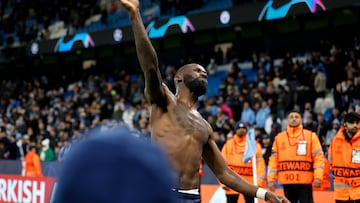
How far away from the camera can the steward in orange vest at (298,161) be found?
9469mm

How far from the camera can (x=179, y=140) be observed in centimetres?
495

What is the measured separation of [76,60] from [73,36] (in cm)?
670

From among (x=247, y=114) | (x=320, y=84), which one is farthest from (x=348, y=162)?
(x=320, y=84)

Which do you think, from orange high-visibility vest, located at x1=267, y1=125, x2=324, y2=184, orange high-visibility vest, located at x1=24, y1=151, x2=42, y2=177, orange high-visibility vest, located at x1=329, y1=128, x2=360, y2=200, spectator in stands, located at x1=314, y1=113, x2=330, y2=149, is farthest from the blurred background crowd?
orange high-visibility vest, located at x1=329, y1=128, x2=360, y2=200

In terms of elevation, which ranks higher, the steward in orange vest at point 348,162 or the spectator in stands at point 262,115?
the spectator in stands at point 262,115

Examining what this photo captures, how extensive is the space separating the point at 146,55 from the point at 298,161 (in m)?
5.76

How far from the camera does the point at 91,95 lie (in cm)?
2589

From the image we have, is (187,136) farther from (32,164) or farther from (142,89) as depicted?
(142,89)

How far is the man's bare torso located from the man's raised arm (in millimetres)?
175

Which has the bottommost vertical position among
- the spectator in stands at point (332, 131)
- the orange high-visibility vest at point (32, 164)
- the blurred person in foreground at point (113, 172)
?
the blurred person in foreground at point (113, 172)

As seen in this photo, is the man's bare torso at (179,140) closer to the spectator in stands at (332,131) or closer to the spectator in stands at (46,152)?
the spectator in stands at (332,131)

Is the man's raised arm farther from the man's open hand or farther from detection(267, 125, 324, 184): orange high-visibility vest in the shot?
detection(267, 125, 324, 184): orange high-visibility vest

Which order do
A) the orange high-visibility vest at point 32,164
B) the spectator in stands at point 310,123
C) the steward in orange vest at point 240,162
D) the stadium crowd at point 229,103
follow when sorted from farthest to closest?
the orange high-visibility vest at point 32,164 → the stadium crowd at point 229,103 → the spectator in stands at point 310,123 → the steward in orange vest at point 240,162

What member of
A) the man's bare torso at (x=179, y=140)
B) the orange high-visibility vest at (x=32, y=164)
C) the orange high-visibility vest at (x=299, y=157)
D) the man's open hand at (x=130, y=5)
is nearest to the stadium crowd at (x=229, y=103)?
the orange high-visibility vest at (x=32, y=164)
